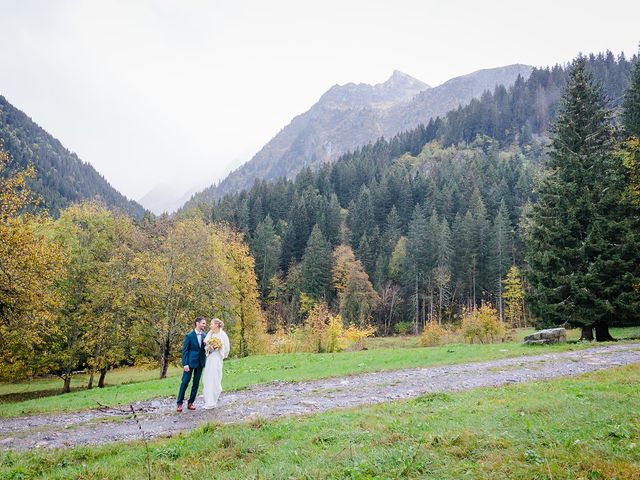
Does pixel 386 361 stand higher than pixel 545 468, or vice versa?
pixel 545 468

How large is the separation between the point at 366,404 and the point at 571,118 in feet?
81.3

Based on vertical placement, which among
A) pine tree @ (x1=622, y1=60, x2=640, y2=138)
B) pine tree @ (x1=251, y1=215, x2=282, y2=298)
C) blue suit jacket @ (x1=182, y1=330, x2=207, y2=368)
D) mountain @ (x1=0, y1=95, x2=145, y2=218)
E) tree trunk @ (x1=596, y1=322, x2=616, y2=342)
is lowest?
tree trunk @ (x1=596, y1=322, x2=616, y2=342)

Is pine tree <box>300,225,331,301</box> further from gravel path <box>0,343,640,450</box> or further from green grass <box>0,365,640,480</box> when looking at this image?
green grass <box>0,365,640,480</box>

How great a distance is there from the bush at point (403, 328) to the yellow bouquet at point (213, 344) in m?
62.5

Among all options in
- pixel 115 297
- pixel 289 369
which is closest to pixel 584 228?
pixel 289 369

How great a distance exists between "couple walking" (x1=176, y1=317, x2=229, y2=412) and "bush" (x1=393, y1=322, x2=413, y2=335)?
205ft

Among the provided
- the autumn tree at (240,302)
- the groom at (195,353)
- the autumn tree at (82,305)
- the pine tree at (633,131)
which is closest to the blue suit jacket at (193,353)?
the groom at (195,353)

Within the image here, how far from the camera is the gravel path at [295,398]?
9.59m

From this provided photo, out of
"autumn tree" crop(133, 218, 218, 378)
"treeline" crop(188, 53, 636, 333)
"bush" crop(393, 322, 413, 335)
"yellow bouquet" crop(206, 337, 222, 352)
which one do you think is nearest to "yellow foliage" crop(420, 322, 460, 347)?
"autumn tree" crop(133, 218, 218, 378)

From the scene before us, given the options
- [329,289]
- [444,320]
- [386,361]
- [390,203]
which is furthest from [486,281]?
[386,361]

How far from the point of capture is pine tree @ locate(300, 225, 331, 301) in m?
75.1

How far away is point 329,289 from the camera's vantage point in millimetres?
77375

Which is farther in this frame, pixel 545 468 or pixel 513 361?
pixel 513 361

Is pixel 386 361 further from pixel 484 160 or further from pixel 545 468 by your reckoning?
pixel 484 160
